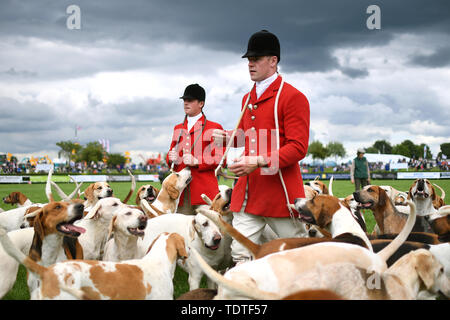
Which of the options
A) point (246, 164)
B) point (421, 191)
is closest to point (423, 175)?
point (421, 191)

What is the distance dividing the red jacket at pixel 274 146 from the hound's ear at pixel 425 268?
1182mm

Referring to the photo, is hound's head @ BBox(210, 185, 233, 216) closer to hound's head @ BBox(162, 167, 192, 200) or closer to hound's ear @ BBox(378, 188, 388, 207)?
hound's head @ BBox(162, 167, 192, 200)

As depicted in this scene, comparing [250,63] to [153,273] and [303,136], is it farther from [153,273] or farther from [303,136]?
[153,273]

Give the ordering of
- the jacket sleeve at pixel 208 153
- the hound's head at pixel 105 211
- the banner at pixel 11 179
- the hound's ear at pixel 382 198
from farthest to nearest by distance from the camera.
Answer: the banner at pixel 11 179 → the hound's ear at pixel 382 198 → the jacket sleeve at pixel 208 153 → the hound's head at pixel 105 211

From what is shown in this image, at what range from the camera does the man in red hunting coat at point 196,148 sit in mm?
5797

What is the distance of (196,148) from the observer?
5879 mm

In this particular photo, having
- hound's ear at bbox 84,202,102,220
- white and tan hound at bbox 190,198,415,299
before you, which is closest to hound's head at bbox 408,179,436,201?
white and tan hound at bbox 190,198,415,299

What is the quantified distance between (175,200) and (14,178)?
31.8 meters

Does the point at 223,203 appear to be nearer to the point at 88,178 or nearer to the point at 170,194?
the point at 170,194

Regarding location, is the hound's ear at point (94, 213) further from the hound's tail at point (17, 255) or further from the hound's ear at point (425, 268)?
the hound's ear at point (425, 268)

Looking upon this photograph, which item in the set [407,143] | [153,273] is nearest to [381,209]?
[153,273]

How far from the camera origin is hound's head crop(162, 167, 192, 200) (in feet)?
19.6

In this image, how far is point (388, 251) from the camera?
2715mm

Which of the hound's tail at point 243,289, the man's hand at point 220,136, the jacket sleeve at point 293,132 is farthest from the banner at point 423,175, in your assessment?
the hound's tail at point 243,289
